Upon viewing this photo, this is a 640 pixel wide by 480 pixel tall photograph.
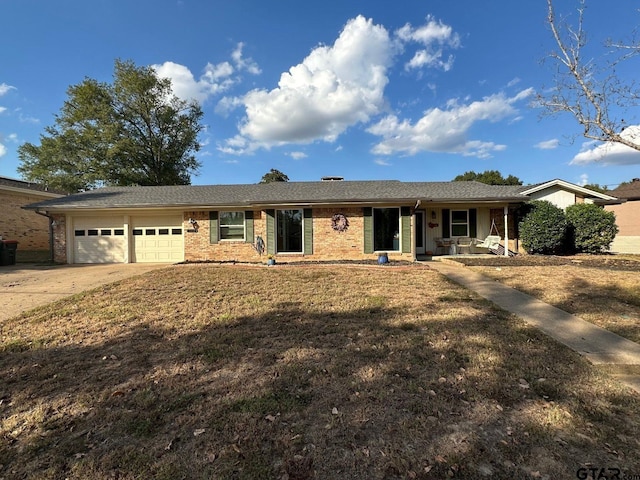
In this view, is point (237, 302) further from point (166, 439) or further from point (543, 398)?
point (543, 398)

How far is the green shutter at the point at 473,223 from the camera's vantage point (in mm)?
14562

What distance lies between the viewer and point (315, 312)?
570 centimetres

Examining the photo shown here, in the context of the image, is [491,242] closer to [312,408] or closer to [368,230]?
[368,230]

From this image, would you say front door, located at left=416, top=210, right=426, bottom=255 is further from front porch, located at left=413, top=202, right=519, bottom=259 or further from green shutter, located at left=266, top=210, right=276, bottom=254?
green shutter, located at left=266, top=210, right=276, bottom=254

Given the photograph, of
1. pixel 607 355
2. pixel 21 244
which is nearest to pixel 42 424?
pixel 607 355

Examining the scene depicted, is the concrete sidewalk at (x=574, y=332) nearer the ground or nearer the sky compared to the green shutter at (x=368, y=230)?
nearer the ground

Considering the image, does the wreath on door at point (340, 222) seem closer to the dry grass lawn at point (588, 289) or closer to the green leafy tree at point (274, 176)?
the dry grass lawn at point (588, 289)

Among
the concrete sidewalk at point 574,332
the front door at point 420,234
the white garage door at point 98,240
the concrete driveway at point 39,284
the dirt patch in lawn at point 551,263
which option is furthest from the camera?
the front door at point 420,234

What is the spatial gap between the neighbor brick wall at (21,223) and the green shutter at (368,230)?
57.2 ft

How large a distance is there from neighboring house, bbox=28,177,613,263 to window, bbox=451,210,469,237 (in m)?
0.04

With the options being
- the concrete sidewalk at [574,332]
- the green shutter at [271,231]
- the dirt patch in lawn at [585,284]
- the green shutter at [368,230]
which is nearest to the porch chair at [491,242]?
the dirt patch in lawn at [585,284]

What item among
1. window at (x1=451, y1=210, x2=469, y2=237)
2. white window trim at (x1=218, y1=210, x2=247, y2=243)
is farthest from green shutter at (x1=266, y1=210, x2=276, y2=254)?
window at (x1=451, y1=210, x2=469, y2=237)

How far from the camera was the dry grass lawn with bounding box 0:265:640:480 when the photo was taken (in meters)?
2.20

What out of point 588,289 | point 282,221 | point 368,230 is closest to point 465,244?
point 368,230
